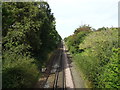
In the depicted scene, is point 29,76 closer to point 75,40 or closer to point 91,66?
point 91,66

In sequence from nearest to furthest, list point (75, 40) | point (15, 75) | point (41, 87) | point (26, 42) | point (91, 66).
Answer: point (15, 75), point (91, 66), point (41, 87), point (26, 42), point (75, 40)

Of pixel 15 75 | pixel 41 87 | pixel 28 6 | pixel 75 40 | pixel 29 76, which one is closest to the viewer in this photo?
pixel 15 75

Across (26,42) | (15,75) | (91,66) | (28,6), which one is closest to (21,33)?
(26,42)

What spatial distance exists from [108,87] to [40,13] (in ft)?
40.5

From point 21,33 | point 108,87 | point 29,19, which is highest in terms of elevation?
point 29,19

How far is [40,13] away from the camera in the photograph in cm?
1580

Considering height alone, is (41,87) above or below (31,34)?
below

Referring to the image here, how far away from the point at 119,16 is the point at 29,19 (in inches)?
371

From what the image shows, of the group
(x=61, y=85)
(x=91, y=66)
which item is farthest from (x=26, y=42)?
(x=91, y=66)

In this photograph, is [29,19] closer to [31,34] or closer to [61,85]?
[31,34]

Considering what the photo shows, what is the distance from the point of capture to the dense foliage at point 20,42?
25.0ft

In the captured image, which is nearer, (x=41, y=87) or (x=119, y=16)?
(x=119, y=16)

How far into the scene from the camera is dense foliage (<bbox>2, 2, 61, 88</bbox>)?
25.0ft

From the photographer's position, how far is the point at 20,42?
12703 millimetres
